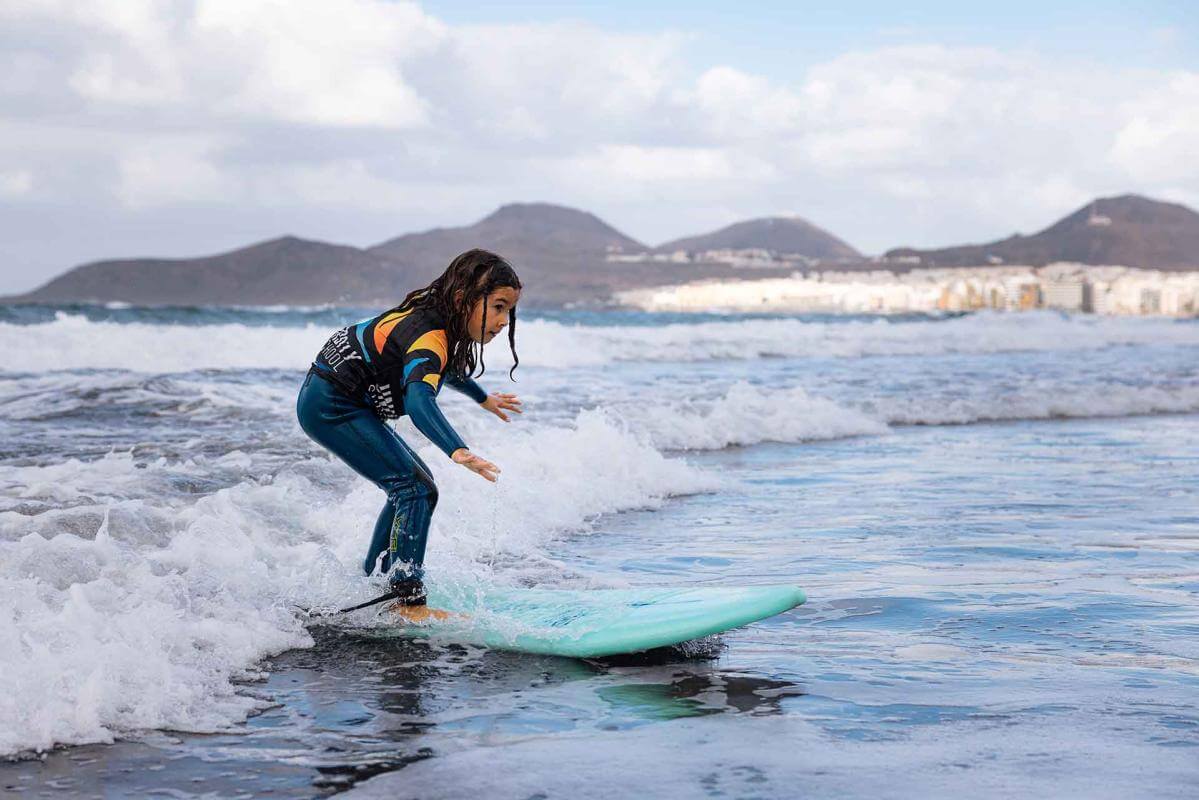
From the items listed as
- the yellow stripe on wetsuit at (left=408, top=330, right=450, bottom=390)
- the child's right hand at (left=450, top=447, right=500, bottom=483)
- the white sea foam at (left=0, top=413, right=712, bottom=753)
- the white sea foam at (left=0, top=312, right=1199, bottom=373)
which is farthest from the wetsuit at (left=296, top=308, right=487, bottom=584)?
the white sea foam at (left=0, top=312, right=1199, bottom=373)

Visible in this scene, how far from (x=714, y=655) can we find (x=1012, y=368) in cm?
2145

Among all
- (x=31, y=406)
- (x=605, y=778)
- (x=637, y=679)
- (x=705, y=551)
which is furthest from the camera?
(x=31, y=406)

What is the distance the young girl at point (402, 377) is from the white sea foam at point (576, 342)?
16.2 m

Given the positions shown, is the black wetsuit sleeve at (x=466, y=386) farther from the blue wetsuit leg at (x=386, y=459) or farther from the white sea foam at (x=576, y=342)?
the white sea foam at (x=576, y=342)

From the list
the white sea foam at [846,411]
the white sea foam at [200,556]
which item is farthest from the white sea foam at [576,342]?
the white sea foam at [200,556]

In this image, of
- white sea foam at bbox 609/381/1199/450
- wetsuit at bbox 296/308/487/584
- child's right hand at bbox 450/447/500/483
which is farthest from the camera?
white sea foam at bbox 609/381/1199/450

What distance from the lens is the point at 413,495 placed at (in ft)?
16.8

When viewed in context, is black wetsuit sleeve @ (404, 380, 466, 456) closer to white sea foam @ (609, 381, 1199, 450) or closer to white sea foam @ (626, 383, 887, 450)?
white sea foam @ (609, 381, 1199, 450)

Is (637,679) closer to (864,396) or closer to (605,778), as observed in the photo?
(605,778)

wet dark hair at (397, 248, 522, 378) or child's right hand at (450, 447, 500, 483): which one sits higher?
wet dark hair at (397, 248, 522, 378)

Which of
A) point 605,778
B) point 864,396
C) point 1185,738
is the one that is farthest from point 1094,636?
point 864,396

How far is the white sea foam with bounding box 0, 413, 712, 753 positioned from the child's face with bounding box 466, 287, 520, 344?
1301 millimetres

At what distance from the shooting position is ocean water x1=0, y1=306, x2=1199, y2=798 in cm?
354

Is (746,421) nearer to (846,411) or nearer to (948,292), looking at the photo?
(846,411)
